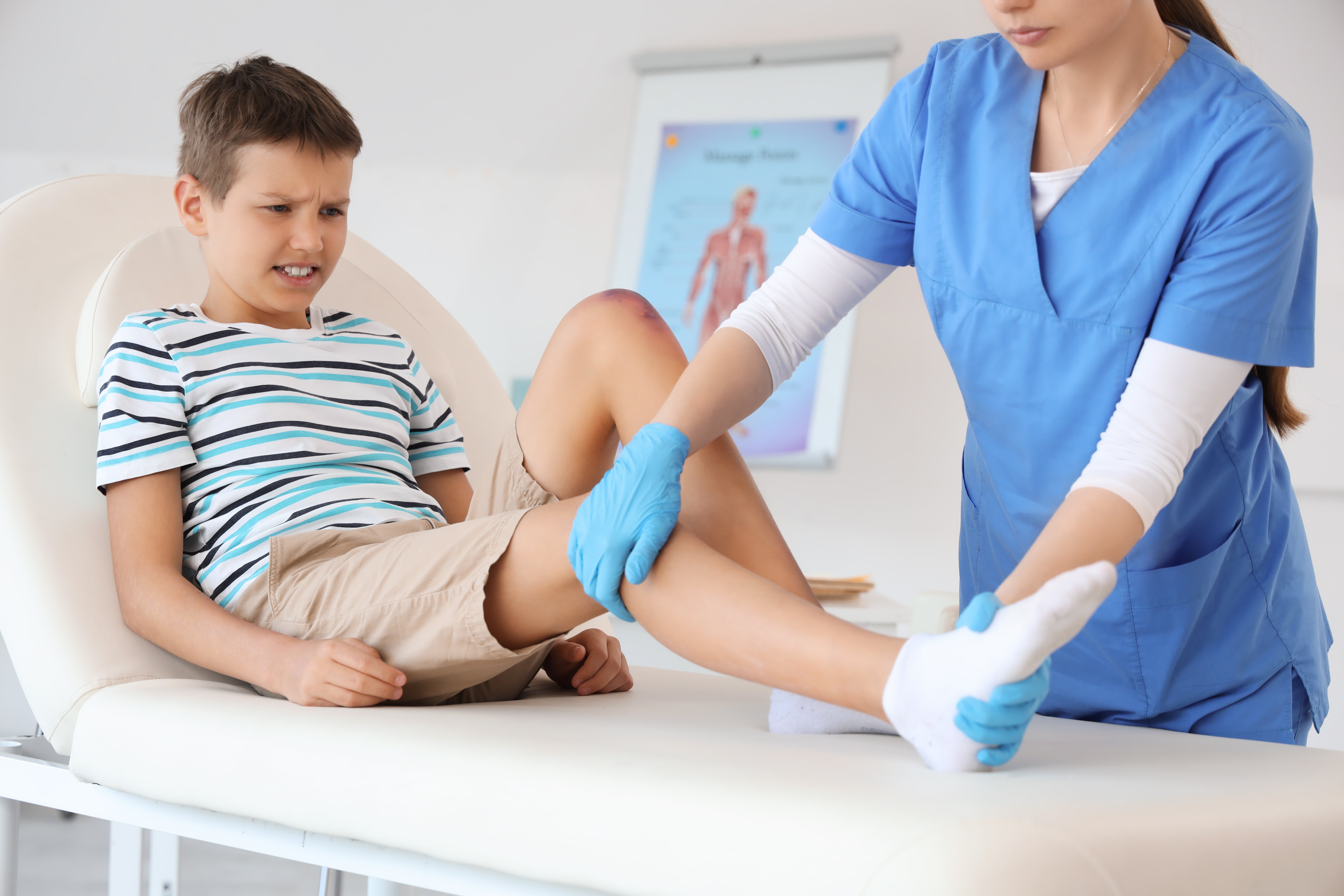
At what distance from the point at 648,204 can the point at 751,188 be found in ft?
0.85

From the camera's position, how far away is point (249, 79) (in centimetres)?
107

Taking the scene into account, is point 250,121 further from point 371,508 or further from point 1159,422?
point 1159,422

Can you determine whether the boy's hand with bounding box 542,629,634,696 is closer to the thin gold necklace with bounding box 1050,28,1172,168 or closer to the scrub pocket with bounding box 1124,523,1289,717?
the scrub pocket with bounding box 1124,523,1289,717

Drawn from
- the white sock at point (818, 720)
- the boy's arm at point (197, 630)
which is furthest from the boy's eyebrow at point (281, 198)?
the white sock at point (818, 720)

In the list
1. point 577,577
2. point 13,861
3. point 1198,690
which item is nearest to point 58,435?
point 13,861

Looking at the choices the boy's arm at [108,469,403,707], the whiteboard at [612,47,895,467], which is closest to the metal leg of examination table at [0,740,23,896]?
the boy's arm at [108,469,403,707]

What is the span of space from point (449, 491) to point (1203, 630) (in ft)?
2.38

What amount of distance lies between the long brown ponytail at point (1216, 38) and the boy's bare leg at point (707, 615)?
40cm

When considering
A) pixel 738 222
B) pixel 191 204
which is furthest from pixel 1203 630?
pixel 738 222

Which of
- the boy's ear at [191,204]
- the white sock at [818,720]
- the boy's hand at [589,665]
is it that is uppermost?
the boy's ear at [191,204]

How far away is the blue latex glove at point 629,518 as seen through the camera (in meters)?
0.70

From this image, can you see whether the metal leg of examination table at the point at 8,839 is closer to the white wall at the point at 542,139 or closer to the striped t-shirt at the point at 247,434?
the striped t-shirt at the point at 247,434

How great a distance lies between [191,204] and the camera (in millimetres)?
1074

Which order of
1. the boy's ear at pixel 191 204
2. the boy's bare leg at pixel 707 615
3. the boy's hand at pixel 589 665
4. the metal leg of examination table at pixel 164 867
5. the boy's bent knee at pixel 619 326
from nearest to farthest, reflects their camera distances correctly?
the boy's bare leg at pixel 707 615
the boy's bent knee at pixel 619 326
the boy's hand at pixel 589 665
the boy's ear at pixel 191 204
the metal leg of examination table at pixel 164 867
